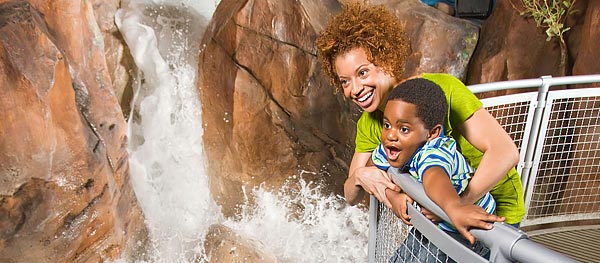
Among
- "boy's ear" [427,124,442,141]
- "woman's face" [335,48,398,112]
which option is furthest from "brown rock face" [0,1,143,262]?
"boy's ear" [427,124,442,141]

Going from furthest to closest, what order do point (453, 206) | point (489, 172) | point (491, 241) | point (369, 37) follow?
point (369, 37) → point (489, 172) → point (453, 206) → point (491, 241)

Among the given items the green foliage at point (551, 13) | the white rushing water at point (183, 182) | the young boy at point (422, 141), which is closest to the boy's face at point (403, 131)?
the young boy at point (422, 141)

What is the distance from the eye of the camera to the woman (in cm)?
179

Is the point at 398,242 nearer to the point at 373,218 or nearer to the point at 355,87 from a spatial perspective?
the point at 373,218

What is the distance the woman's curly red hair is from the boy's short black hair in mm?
349

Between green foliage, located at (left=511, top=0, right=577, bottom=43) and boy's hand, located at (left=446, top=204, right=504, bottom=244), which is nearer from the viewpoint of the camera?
boy's hand, located at (left=446, top=204, right=504, bottom=244)

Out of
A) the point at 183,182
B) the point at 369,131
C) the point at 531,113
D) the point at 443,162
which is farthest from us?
the point at 183,182

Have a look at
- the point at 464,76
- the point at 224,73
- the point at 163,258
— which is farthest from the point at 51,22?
the point at 464,76

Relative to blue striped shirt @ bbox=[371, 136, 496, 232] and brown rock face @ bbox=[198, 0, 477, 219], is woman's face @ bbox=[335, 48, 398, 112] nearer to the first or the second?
blue striped shirt @ bbox=[371, 136, 496, 232]

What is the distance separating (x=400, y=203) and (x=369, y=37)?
65 centimetres

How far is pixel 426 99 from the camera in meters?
1.65

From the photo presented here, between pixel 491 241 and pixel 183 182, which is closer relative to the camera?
pixel 491 241

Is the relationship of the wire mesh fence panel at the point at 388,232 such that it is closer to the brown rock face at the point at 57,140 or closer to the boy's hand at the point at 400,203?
the boy's hand at the point at 400,203

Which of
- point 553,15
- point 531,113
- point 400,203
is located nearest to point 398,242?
point 400,203
